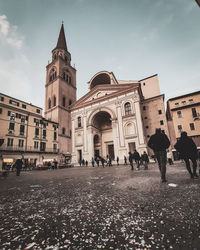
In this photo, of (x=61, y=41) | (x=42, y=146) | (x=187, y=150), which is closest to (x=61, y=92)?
(x=42, y=146)

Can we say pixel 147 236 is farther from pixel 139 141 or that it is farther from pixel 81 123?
pixel 81 123

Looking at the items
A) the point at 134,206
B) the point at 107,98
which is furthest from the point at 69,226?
the point at 107,98

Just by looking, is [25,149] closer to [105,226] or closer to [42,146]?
[42,146]

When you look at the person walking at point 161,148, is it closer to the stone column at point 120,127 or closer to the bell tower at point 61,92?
the stone column at point 120,127

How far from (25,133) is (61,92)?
1573cm

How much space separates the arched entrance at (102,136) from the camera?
94.6 feet

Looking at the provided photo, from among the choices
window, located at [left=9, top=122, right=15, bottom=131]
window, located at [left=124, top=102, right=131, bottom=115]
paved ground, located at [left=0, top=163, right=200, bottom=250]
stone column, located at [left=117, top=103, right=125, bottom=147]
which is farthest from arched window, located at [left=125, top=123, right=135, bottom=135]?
window, located at [left=9, top=122, right=15, bottom=131]

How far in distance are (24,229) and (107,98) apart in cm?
2702

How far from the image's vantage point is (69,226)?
1.35 metres

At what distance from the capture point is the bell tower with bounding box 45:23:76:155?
3372cm

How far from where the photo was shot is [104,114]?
97.9 feet

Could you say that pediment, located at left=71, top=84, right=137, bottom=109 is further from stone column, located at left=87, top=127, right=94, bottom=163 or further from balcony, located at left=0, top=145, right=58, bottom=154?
balcony, located at left=0, top=145, right=58, bottom=154

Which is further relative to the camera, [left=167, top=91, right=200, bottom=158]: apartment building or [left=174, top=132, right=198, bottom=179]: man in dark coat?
[left=167, top=91, right=200, bottom=158]: apartment building

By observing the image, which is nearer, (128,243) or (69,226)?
(128,243)
